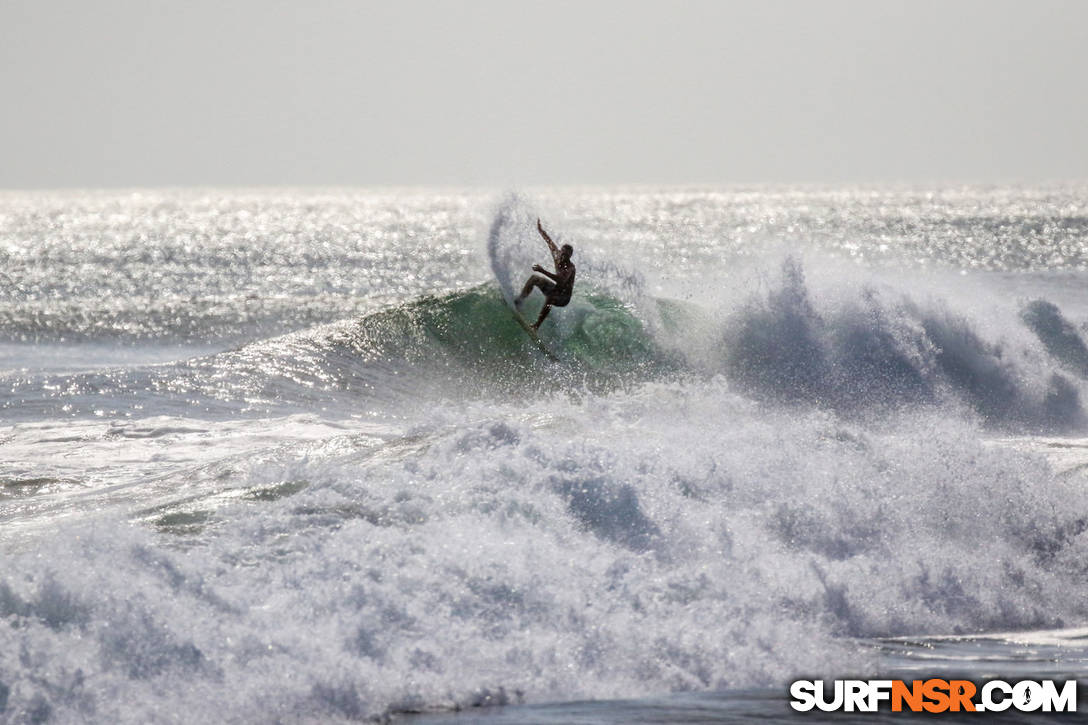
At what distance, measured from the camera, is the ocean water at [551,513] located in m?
6.69

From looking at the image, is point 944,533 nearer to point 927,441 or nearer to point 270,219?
point 927,441

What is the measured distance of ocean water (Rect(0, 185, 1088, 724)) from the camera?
22.0 ft

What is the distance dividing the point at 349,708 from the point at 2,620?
1.99 meters

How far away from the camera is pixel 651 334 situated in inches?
773

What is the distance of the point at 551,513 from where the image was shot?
8.95 metres

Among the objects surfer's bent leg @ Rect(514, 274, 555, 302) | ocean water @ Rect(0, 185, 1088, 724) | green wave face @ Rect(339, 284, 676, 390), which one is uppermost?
surfer's bent leg @ Rect(514, 274, 555, 302)

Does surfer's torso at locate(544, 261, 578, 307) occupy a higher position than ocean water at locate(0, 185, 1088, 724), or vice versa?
surfer's torso at locate(544, 261, 578, 307)

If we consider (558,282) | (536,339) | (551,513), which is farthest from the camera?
(536,339)

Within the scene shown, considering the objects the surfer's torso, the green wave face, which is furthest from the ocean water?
the surfer's torso

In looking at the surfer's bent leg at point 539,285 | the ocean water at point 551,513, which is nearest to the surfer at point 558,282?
the surfer's bent leg at point 539,285

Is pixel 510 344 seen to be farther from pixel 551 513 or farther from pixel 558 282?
pixel 551 513

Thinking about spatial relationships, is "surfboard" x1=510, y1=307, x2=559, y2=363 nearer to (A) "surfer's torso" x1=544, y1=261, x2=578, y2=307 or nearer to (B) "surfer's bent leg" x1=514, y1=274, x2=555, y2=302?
(B) "surfer's bent leg" x1=514, y1=274, x2=555, y2=302

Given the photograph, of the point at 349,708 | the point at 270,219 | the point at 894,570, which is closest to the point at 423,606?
the point at 349,708

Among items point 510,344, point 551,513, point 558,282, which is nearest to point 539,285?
point 558,282
